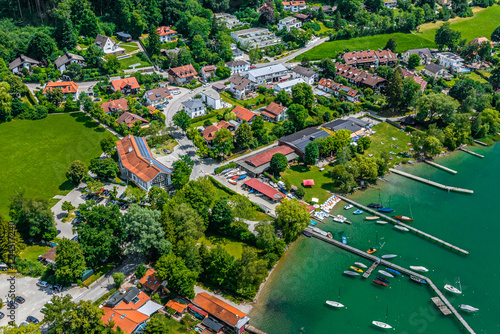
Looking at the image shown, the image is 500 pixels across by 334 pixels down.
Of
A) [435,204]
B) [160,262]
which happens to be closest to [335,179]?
[435,204]

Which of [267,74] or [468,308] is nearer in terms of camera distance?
[468,308]

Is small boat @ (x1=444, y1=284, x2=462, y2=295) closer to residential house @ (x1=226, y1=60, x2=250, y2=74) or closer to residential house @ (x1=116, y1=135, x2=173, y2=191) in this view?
residential house @ (x1=116, y1=135, x2=173, y2=191)

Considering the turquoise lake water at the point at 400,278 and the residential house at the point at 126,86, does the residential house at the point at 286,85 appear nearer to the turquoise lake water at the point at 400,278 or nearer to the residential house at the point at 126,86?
the residential house at the point at 126,86

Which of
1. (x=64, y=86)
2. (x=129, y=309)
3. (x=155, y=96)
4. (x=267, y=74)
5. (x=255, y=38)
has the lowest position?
(x=129, y=309)

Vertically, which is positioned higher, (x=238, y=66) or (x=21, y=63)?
(x=21, y=63)

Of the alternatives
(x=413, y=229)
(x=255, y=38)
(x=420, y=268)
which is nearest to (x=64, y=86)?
(x=255, y=38)

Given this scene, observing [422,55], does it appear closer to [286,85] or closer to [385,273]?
[286,85]
